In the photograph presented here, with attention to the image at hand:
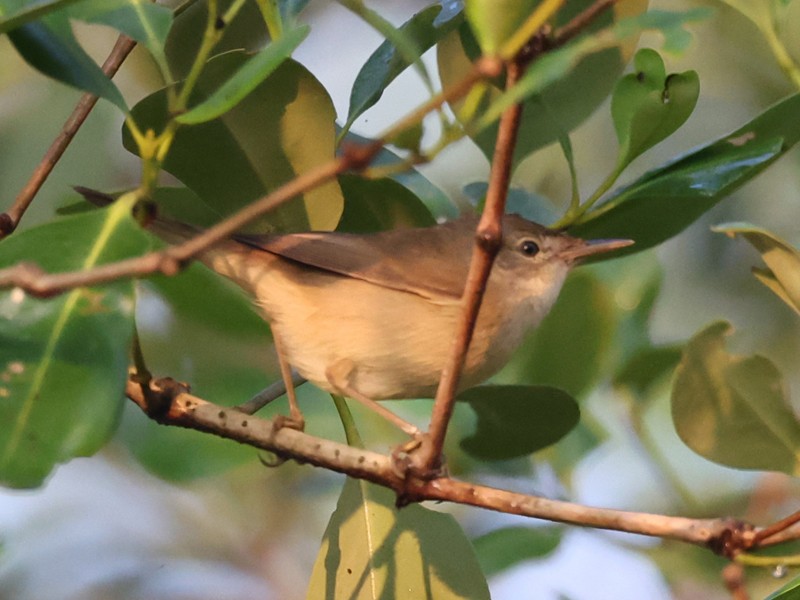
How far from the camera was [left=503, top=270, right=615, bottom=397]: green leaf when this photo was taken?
7.38 feet

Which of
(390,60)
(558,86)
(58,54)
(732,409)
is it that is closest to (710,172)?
(558,86)

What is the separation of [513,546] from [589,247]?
2.13 ft

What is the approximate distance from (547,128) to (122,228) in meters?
0.84

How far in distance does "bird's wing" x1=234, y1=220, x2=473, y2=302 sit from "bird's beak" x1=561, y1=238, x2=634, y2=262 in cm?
25

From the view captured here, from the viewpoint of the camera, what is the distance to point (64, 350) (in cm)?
129

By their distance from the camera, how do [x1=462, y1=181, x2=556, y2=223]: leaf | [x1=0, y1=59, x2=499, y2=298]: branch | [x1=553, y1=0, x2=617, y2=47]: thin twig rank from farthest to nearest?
[x1=462, y1=181, x2=556, y2=223]: leaf < [x1=553, y1=0, x2=617, y2=47]: thin twig < [x1=0, y1=59, x2=499, y2=298]: branch

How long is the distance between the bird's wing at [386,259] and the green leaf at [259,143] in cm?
27

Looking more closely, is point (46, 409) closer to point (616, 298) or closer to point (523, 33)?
point (523, 33)

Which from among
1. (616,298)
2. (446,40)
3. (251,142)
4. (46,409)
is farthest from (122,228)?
(616,298)

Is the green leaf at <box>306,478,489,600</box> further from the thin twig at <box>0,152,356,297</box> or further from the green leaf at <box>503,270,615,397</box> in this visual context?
the thin twig at <box>0,152,356,297</box>

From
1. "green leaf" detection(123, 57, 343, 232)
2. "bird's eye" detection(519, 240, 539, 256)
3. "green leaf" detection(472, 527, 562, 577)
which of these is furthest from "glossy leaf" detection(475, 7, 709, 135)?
"bird's eye" detection(519, 240, 539, 256)

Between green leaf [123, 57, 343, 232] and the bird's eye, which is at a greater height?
the bird's eye

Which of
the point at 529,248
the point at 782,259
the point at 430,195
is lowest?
the point at 782,259

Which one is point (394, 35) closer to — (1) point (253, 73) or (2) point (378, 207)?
(1) point (253, 73)
